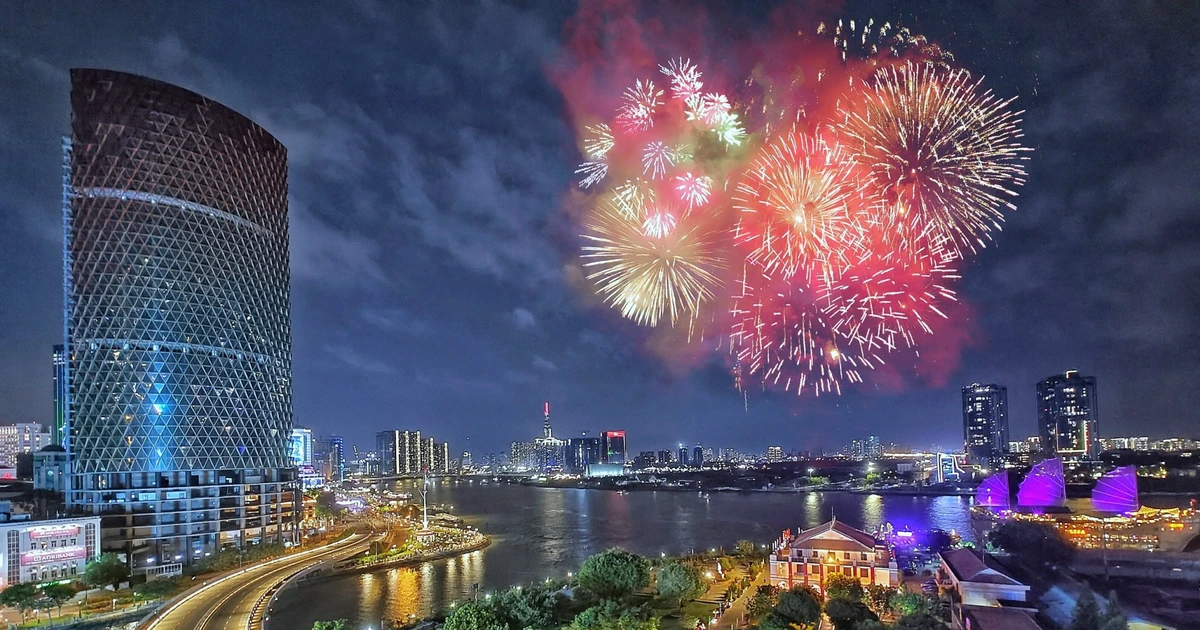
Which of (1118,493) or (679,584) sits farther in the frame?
(1118,493)

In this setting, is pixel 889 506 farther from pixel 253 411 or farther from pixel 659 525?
pixel 253 411

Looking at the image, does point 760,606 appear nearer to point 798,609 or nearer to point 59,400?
point 798,609

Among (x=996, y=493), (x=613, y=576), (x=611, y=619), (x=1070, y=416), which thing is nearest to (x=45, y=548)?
(x=613, y=576)

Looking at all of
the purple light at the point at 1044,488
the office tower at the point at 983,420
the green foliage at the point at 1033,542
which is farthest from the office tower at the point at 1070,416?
the green foliage at the point at 1033,542

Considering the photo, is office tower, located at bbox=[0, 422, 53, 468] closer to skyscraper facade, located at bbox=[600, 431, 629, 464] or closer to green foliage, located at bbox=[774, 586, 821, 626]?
green foliage, located at bbox=[774, 586, 821, 626]

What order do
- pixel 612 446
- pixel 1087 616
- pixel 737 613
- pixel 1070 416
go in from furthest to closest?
pixel 612 446 → pixel 1070 416 → pixel 737 613 → pixel 1087 616

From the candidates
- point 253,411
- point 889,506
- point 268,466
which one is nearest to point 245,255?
point 253,411
